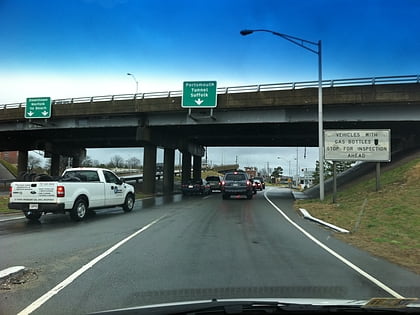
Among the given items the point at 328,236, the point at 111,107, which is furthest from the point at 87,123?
the point at 328,236

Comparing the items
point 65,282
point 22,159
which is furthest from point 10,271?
point 22,159

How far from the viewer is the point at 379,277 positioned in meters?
6.95

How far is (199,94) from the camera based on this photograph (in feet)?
104

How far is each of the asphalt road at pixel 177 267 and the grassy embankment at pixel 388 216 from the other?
2.23ft

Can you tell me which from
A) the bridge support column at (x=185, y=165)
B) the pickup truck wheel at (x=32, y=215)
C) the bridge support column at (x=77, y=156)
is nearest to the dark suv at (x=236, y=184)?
the pickup truck wheel at (x=32, y=215)

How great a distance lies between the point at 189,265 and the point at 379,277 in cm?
335

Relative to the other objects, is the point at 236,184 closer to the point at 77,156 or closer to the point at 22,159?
the point at 22,159

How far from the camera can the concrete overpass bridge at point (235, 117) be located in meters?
28.0

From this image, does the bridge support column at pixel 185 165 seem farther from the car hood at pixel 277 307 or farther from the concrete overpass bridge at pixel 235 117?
the car hood at pixel 277 307

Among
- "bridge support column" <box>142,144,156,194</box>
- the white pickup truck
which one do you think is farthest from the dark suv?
"bridge support column" <box>142,144,156,194</box>

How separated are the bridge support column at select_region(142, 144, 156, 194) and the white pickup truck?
21.1 m

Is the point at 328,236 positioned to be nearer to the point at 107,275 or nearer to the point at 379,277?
the point at 379,277

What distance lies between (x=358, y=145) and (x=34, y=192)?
659 inches

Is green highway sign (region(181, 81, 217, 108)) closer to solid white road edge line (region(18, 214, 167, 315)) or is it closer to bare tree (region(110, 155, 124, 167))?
solid white road edge line (region(18, 214, 167, 315))
